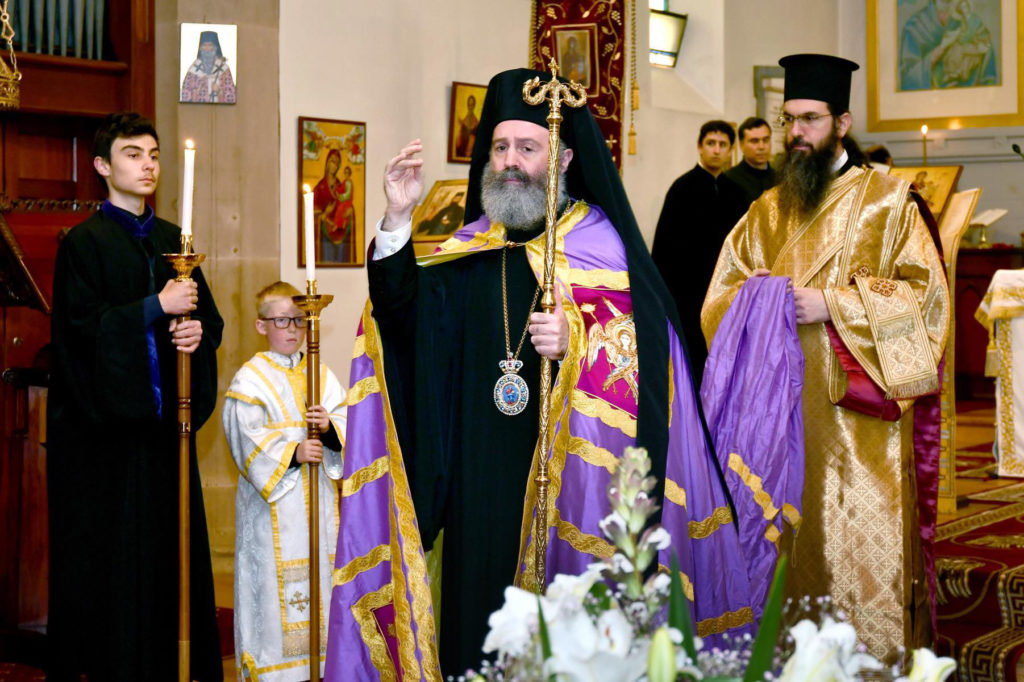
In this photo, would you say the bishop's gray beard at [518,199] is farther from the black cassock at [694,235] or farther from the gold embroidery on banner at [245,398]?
the black cassock at [694,235]

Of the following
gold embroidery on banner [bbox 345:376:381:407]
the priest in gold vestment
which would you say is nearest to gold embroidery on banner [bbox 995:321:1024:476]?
the priest in gold vestment

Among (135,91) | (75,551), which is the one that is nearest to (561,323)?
(75,551)

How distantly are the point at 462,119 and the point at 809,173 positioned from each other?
13.6ft

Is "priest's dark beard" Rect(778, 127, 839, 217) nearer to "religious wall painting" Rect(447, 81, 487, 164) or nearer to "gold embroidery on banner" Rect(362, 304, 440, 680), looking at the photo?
"gold embroidery on banner" Rect(362, 304, 440, 680)

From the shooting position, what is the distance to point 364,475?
3.41m

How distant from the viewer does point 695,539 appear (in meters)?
3.44

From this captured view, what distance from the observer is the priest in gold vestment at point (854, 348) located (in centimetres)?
426

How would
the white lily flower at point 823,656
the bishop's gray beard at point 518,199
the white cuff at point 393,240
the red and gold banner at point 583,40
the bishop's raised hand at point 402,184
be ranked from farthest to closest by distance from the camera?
the red and gold banner at point 583,40, the bishop's gray beard at point 518,199, the white cuff at point 393,240, the bishop's raised hand at point 402,184, the white lily flower at point 823,656

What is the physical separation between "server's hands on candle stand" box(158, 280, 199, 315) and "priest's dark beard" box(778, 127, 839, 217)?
2.19 m

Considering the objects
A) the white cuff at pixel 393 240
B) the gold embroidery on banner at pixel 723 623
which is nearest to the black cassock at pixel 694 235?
the gold embroidery on banner at pixel 723 623

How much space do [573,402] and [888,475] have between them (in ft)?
4.97

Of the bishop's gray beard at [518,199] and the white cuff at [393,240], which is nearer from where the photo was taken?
the white cuff at [393,240]

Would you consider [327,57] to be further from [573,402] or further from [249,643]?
[573,402]

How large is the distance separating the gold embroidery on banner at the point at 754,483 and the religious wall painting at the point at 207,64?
4006mm
